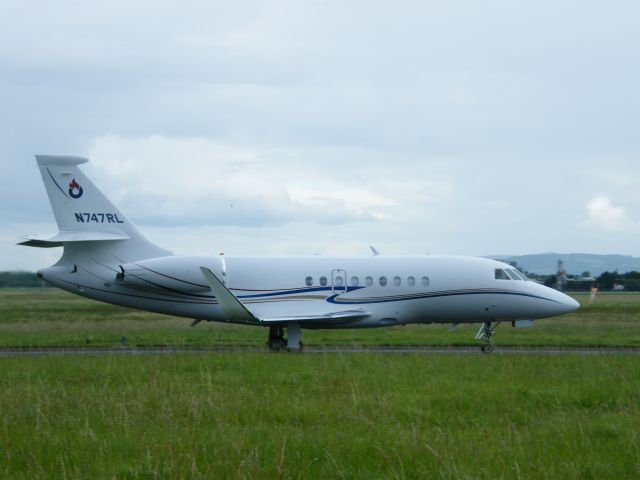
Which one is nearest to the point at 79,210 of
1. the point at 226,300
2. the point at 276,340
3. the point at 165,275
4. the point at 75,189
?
the point at 75,189

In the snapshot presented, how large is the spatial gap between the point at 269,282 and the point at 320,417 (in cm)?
1444

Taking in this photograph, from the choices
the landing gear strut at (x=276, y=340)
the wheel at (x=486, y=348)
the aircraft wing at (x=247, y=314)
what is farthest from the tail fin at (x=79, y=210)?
the wheel at (x=486, y=348)

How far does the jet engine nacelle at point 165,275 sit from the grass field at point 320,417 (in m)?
6.02

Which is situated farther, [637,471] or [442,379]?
[442,379]

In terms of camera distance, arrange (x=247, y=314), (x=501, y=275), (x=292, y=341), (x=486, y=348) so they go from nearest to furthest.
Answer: (x=247, y=314) < (x=486, y=348) < (x=292, y=341) < (x=501, y=275)

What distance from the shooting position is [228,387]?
40.2 ft

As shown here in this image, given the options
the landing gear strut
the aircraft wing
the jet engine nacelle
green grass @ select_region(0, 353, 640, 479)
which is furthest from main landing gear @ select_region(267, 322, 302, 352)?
green grass @ select_region(0, 353, 640, 479)

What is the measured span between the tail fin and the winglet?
3246 mm

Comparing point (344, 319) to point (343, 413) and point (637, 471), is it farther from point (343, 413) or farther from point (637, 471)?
point (637, 471)

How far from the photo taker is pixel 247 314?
73.0 feet

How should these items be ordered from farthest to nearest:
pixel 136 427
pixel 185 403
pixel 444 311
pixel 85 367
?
pixel 444 311, pixel 85 367, pixel 185 403, pixel 136 427

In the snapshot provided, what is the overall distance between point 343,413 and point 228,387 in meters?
3.04

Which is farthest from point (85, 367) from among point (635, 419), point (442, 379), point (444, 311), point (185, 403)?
point (444, 311)

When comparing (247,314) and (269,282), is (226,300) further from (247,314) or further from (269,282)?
(269,282)
